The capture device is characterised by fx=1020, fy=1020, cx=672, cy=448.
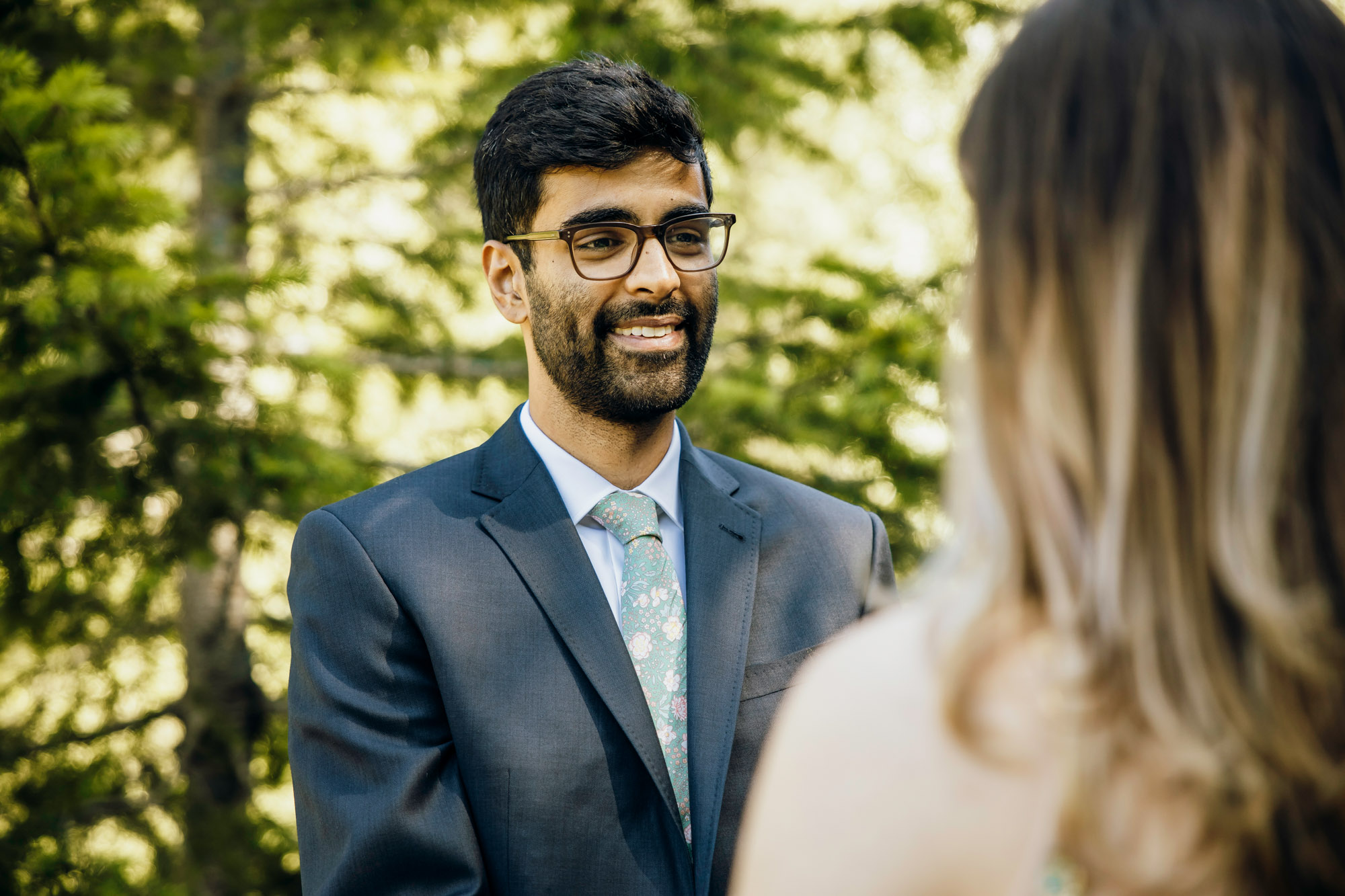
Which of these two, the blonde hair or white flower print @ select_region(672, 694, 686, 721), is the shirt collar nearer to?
white flower print @ select_region(672, 694, 686, 721)

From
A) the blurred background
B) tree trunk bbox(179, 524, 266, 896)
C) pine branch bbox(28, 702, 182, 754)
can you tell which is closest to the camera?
the blurred background

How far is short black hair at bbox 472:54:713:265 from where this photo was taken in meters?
2.39

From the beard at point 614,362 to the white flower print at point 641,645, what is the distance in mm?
507

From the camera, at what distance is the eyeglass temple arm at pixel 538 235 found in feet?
7.91

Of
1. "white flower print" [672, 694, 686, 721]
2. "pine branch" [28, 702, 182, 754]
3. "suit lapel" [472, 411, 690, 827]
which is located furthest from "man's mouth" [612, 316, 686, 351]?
"pine branch" [28, 702, 182, 754]

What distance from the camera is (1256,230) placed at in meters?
0.86

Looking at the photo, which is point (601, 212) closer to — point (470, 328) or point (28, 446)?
point (28, 446)

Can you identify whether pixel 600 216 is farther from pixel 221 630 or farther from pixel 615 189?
pixel 221 630

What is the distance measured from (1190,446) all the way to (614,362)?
1.63 m

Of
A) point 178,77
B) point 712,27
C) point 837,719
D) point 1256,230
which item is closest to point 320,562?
point 837,719

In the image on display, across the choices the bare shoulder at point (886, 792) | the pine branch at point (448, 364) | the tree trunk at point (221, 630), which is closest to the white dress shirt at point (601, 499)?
the bare shoulder at point (886, 792)

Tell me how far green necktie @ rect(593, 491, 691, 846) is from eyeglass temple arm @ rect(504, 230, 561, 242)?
629 millimetres

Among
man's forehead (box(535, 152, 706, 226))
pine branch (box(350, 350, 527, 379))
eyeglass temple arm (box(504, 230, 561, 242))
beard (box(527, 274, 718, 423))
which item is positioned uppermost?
man's forehead (box(535, 152, 706, 226))

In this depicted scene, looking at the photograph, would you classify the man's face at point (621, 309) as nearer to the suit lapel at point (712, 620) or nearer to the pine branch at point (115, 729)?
the suit lapel at point (712, 620)
